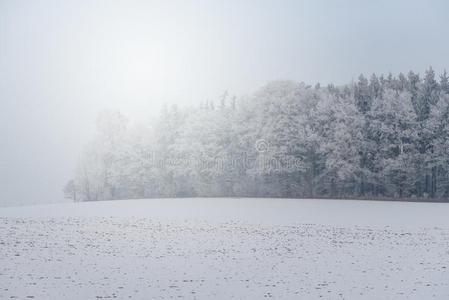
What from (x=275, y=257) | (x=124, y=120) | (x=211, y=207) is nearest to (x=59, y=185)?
(x=124, y=120)

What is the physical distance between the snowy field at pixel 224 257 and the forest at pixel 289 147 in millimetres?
18430

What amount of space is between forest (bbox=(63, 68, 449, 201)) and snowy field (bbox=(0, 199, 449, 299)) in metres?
18.4

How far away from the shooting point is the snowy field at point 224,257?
14.7 metres

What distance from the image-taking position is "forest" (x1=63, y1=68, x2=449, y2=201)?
54312 mm

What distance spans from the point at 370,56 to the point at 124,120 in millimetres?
110273

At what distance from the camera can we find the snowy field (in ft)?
48.1

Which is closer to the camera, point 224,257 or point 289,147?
point 224,257

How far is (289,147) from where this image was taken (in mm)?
56562

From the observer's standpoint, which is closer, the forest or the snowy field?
the snowy field

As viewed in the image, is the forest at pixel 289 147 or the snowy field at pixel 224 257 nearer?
the snowy field at pixel 224 257

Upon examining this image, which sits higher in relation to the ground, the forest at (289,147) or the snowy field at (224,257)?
the forest at (289,147)

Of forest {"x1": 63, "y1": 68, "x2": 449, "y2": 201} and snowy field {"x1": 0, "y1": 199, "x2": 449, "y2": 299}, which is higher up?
forest {"x1": 63, "y1": 68, "x2": 449, "y2": 201}

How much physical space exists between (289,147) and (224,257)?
123 feet

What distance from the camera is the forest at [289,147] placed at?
5431cm
